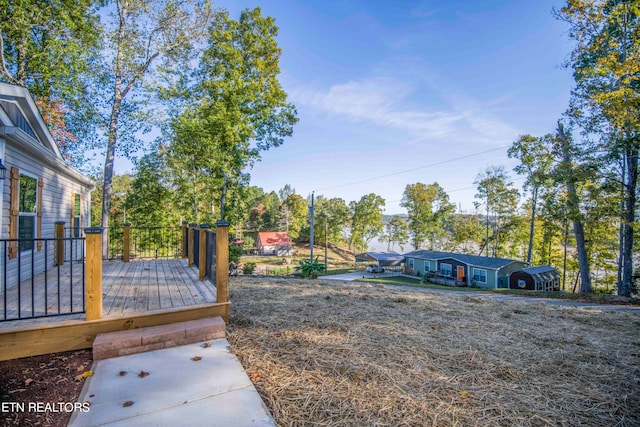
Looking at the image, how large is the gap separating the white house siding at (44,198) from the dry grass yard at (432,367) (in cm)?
380

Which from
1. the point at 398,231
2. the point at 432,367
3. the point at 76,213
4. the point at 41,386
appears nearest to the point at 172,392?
the point at 41,386

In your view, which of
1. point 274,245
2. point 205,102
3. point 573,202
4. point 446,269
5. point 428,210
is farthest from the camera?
point 274,245

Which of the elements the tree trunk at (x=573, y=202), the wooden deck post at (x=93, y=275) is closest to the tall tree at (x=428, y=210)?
the tree trunk at (x=573, y=202)

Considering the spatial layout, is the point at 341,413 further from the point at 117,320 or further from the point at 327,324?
the point at 117,320

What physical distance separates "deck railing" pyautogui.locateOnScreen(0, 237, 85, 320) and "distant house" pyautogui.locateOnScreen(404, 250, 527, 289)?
22.6 meters

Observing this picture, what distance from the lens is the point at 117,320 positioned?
3.11 meters

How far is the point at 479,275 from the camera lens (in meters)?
20.7

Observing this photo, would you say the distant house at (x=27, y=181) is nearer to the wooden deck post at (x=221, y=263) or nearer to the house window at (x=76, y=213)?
the house window at (x=76, y=213)

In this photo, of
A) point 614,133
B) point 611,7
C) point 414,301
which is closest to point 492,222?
point 614,133

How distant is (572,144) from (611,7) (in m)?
5.43

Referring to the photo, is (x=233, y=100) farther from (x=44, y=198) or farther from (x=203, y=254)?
(x=203, y=254)

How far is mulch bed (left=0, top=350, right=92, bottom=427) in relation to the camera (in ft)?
6.70

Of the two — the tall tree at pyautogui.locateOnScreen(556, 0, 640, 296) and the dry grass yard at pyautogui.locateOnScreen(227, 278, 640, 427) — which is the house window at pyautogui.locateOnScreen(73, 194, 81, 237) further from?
the tall tree at pyautogui.locateOnScreen(556, 0, 640, 296)

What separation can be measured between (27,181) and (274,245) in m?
34.9
